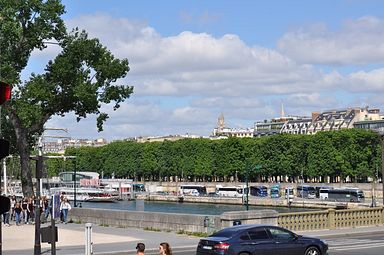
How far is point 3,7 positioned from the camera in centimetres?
4469

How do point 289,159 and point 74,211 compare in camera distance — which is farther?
point 289,159

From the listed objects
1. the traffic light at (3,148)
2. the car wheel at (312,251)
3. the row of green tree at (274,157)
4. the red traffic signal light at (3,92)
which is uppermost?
the row of green tree at (274,157)

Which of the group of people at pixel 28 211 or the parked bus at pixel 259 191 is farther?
the parked bus at pixel 259 191

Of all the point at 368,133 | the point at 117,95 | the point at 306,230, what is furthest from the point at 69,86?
the point at 368,133

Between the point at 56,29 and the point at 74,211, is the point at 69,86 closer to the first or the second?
the point at 56,29

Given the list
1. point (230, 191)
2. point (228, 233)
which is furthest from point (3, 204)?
point (230, 191)

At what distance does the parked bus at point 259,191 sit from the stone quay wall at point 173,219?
105079 millimetres

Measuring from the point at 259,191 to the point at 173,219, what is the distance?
372ft

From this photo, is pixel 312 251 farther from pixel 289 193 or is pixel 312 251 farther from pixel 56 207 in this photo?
pixel 289 193

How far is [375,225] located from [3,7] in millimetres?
24789

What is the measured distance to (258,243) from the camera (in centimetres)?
2395

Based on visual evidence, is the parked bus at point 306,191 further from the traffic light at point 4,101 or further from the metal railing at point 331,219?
the traffic light at point 4,101

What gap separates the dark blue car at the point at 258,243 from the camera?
23562mm

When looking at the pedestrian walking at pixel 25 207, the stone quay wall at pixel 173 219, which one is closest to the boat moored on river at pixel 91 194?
the stone quay wall at pixel 173 219
